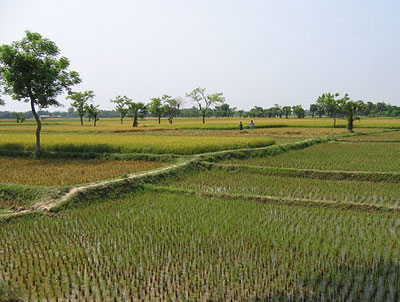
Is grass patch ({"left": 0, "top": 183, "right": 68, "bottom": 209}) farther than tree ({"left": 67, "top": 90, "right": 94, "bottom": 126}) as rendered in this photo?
No

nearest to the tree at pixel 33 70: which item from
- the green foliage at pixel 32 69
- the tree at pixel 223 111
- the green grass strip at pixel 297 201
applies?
the green foliage at pixel 32 69

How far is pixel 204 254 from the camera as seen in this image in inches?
211

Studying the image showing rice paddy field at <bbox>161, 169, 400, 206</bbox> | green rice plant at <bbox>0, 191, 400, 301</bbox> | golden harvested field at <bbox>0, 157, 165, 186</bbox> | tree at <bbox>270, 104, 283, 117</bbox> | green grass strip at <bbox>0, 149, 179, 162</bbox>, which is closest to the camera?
green rice plant at <bbox>0, 191, 400, 301</bbox>

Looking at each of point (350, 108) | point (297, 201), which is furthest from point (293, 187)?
point (350, 108)

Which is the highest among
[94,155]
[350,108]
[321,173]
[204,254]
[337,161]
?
[350,108]

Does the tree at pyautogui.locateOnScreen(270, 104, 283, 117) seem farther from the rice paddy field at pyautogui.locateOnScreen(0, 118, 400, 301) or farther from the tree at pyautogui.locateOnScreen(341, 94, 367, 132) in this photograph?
the rice paddy field at pyautogui.locateOnScreen(0, 118, 400, 301)

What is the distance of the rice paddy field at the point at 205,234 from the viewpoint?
439 cm

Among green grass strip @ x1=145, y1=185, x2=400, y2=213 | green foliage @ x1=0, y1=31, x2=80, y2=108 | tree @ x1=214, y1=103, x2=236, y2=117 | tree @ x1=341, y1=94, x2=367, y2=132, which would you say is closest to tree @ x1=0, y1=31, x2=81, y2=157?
green foliage @ x1=0, y1=31, x2=80, y2=108

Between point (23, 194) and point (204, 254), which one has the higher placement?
point (23, 194)

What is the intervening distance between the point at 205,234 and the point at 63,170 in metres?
8.05

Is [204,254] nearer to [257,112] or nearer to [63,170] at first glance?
[63,170]

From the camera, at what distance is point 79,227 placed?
679cm

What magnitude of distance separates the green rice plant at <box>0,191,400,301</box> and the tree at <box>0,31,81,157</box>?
410 inches

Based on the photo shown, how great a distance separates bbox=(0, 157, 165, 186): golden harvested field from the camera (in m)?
10.5
